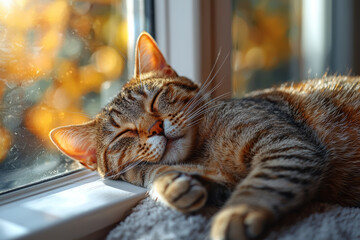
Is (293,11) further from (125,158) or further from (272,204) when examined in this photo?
(272,204)

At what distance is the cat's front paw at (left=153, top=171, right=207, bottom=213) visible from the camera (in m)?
0.73

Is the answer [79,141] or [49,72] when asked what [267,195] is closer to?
[79,141]

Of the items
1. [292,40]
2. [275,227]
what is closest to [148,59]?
[275,227]

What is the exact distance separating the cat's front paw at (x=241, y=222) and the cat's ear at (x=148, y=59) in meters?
0.73

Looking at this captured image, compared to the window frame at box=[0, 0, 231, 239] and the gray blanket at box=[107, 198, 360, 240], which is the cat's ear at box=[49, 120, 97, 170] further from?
the gray blanket at box=[107, 198, 360, 240]

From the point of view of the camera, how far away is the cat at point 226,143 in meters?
0.74

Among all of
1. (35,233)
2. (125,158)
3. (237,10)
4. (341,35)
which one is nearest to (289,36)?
(341,35)

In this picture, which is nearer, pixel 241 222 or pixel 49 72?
pixel 241 222

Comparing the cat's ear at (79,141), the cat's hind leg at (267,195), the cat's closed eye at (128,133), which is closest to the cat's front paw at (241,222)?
the cat's hind leg at (267,195)

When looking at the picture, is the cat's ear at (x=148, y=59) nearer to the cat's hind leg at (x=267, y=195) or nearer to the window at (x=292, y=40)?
the cat's hind leg at (x=267, y=195)

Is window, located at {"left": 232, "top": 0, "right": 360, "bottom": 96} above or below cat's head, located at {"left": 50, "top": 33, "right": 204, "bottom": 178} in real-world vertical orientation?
above

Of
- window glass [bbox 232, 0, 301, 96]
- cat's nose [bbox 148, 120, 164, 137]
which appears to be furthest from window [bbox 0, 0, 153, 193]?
window glass [bbox 232, 0, 301, 96]

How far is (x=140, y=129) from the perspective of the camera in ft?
3.38

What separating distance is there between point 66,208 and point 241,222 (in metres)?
0.44
